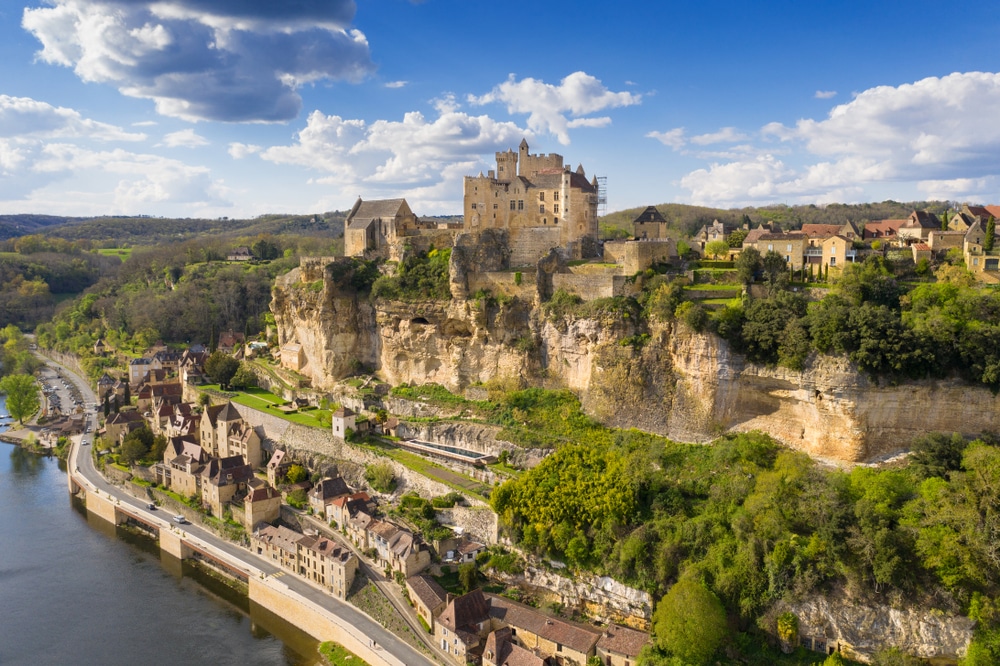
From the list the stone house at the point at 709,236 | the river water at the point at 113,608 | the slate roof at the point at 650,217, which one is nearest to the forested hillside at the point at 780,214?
the stone house at the point at 709,236

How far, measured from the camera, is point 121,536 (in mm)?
32656

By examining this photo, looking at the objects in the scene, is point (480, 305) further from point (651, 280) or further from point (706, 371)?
point (706, 371)

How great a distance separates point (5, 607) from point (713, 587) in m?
25.8

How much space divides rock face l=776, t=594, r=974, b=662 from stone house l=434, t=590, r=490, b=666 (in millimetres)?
8929

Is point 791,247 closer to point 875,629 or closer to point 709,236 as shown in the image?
point 709,236

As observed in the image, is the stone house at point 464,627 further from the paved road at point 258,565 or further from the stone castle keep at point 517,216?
the stone castle keep at point 517,216

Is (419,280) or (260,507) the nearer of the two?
(260,507)

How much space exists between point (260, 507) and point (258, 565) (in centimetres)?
277

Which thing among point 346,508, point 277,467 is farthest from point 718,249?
point 277,467

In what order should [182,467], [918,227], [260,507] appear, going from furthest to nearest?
1. [182,467]
2. [918,227]
3. [260,507]

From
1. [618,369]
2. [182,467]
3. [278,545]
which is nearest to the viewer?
[278,545]

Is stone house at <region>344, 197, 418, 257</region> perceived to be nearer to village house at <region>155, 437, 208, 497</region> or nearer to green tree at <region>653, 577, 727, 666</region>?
village house at <region>155, 437, 208, 497</region>

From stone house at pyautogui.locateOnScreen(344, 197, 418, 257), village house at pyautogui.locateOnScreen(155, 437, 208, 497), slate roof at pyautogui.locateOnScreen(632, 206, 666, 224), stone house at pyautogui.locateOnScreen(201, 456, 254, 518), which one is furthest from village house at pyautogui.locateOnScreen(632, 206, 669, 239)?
village house at pyautogui.locateOnScreen(155, 437, 208, 497)

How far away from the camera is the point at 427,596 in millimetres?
22734
